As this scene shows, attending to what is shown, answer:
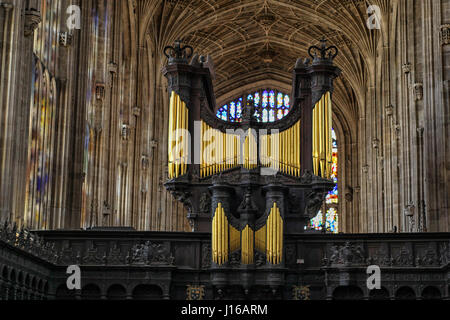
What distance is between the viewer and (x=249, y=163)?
28062 mm

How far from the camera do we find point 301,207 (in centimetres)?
2734

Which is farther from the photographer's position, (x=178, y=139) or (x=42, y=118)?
(x=42, y=118)

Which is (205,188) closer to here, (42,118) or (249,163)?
(249,163)

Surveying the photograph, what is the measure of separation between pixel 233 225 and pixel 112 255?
3.86 m

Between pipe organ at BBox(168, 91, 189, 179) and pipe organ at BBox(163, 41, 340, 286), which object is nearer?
pipe organ at BBox(163, 41, 340, 286)

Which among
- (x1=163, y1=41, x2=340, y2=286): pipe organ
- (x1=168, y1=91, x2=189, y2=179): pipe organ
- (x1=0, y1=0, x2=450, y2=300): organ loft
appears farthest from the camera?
(x1=168, y1=91, x2=189, y2=179): pipe organ

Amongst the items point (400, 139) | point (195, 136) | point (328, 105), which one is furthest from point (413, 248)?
point (400, 139)

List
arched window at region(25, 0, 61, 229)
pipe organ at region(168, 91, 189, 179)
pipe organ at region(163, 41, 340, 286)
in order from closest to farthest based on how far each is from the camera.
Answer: pipe organ at region(163, 41, 340, 286), pipe organ at region(168, 91, 189, 179), arched window at region(25, 0, 61, 229)

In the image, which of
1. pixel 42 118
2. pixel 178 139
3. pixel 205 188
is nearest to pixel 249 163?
pixel 205 188

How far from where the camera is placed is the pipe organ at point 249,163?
25.6 metres

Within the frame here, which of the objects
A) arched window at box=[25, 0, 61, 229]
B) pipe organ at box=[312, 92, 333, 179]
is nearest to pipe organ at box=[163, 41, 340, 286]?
pipe organ at box=[312, 92, 333, 179]

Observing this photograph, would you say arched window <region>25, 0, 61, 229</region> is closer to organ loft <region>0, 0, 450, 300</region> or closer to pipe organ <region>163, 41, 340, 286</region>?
organ loft <region>0, 0, 450, 300</region>

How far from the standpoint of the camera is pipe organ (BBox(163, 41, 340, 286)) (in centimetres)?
2556

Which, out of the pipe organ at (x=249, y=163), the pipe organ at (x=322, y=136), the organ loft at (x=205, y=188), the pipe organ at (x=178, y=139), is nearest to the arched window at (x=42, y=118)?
the organ loft at (x=205, y=188)
